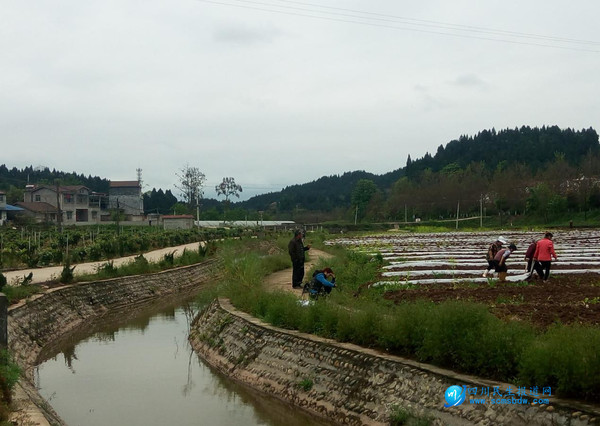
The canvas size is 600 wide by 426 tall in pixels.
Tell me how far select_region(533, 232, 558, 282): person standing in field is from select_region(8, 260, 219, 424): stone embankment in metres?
11.9

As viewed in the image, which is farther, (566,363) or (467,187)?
(467,187)

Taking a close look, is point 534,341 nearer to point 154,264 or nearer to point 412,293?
point 412,293

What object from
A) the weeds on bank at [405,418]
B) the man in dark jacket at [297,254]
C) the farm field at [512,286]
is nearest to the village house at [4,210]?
the farm field at [512,286]

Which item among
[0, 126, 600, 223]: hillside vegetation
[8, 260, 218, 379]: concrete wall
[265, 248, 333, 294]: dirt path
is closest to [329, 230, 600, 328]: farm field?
[265, 248, 333, 294]: dirt path

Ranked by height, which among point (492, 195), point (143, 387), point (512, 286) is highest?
point (492, 195)

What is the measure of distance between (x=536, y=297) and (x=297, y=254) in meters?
6.51

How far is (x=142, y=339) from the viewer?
18.4m

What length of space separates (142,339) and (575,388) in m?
13.9

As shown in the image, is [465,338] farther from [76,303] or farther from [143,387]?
[76,303]

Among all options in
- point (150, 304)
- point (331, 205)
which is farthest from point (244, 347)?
point (331, 205)

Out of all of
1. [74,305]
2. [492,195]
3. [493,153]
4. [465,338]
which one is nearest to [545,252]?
[465,338]

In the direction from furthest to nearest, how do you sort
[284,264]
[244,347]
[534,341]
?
[284,264] < [244,347] < [534,341]

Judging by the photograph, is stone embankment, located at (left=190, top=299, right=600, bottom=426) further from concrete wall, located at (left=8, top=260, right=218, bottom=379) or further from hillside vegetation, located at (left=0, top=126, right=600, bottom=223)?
hillside vegetation, located at (left=0, top=126, right=600, bottom=223)

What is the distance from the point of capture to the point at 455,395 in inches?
312
